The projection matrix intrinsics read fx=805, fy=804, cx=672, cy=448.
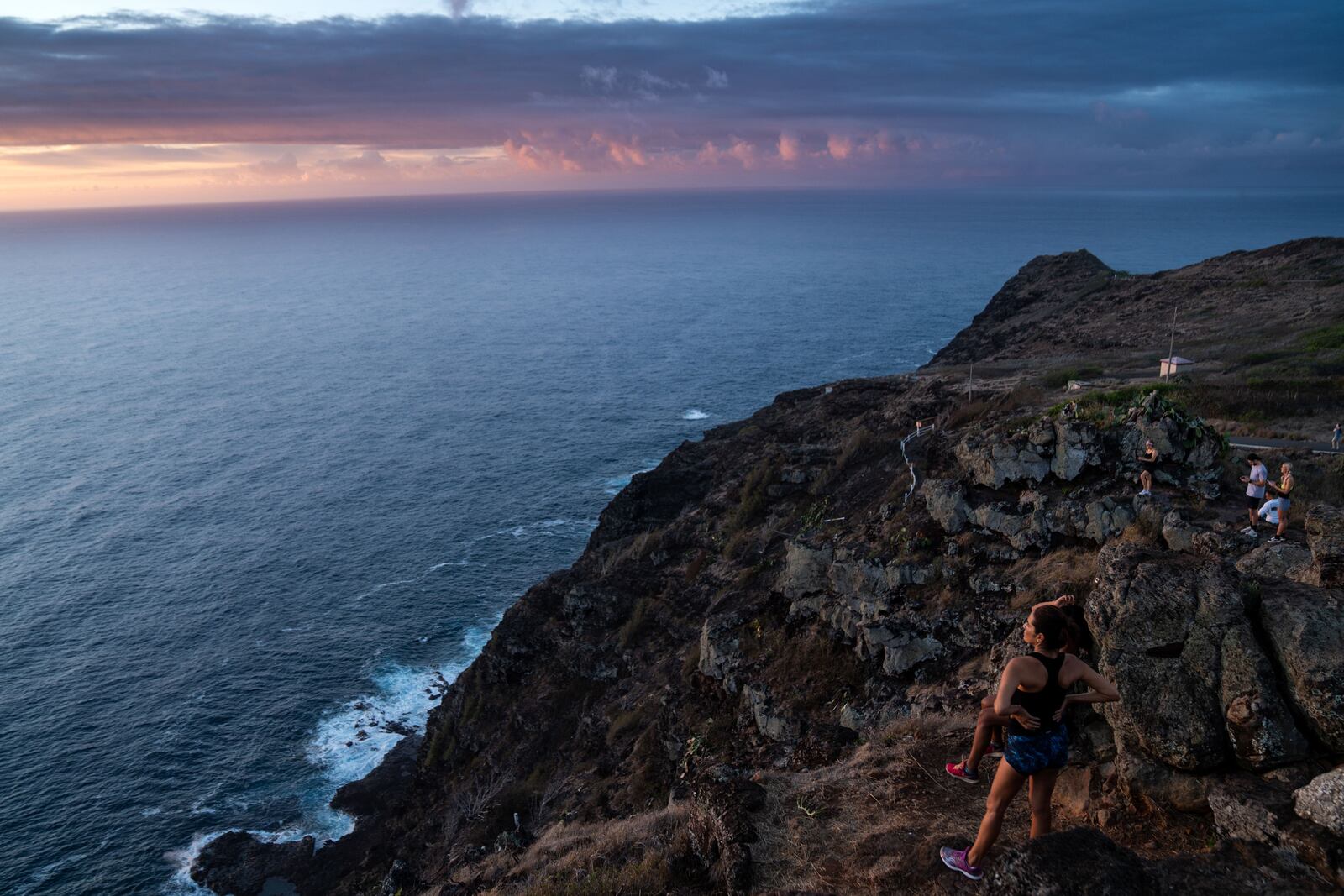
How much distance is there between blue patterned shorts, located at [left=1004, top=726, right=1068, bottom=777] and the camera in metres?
9.09

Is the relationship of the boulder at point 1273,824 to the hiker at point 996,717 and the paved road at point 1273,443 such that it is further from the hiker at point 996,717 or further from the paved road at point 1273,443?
the paved road at point 1273,443

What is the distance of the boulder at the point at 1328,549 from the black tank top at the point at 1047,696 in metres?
5.31

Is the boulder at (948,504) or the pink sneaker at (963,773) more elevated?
the pink sneaker at (963,773)

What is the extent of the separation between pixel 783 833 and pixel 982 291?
176 metres

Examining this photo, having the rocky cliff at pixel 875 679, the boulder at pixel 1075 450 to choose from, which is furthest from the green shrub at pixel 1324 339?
the boulder at pixel 1075 450

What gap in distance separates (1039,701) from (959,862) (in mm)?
2623

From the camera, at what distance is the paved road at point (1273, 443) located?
2936 centimetres

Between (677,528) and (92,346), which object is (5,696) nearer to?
(677,528)

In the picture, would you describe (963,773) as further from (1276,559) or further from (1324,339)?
(1324,339)

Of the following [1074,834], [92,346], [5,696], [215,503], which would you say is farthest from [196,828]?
[92,346]

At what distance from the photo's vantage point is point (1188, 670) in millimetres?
10570

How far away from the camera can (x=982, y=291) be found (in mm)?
171750

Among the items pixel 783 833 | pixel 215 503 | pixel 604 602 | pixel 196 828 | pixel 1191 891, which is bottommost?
pixel 196 828

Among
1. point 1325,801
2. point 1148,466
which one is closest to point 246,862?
point 1148,466
